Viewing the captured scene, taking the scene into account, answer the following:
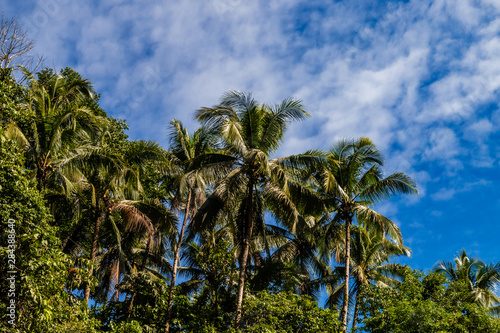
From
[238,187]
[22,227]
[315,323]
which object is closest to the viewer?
[22,227]

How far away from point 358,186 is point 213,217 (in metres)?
5.83

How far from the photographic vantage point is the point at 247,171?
50.5ft

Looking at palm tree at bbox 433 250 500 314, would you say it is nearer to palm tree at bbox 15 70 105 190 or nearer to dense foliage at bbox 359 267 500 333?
dense foliage at bbox 359 267 500 333

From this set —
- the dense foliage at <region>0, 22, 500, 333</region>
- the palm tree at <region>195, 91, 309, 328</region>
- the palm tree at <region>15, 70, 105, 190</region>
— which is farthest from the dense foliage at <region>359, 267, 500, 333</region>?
the palm tree at <region>15, 70, 105, 190</region>

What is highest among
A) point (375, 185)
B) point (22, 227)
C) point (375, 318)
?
point (375, 185)

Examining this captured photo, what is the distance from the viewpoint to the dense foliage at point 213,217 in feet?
37.4

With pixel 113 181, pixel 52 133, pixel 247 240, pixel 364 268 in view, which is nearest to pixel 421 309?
pixel 247 240

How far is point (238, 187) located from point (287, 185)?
1.65m

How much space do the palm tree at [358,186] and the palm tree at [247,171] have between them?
7.21 ft

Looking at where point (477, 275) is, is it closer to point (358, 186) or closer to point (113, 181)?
point (358, 186)

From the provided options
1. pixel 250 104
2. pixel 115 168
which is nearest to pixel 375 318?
pixel 250 104

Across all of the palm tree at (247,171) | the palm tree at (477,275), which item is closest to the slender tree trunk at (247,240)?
the palm tree at (247,171)

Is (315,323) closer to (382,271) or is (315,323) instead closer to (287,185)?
(287,185)

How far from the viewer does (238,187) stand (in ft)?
50.1
